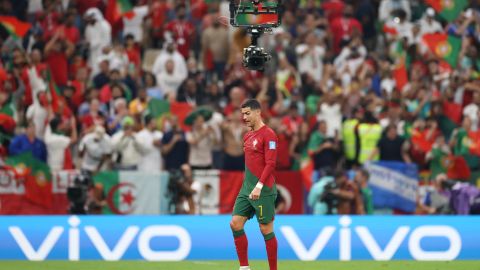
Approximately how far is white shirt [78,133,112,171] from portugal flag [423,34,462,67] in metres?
7.96

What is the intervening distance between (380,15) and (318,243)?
1117 centimetres

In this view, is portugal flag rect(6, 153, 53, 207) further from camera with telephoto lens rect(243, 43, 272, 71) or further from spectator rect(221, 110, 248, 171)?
camera with telephoto lens rect(243, 43, 272, 71)

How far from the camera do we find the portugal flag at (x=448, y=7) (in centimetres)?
2941

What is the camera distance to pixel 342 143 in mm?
24703

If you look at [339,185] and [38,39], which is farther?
[38,39]

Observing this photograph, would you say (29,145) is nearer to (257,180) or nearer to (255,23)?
(255,23)

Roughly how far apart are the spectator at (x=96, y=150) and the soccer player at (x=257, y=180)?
804cm

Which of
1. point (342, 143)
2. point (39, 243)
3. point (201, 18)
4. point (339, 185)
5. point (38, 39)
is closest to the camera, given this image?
point (39, 243)

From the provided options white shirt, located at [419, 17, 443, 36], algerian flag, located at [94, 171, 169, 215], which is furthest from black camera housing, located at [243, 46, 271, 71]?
white shirt, located at [419, 17, 443, 36]

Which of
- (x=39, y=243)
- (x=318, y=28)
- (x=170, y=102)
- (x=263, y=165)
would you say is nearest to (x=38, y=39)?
(x=170, y=102)

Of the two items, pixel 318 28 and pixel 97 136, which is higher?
pixel 318 28

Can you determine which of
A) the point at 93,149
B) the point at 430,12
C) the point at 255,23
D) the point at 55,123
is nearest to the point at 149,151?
the point at 93,149

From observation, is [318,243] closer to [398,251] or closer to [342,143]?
[398,251]

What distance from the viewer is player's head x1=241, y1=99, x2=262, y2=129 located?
15.7 metres
